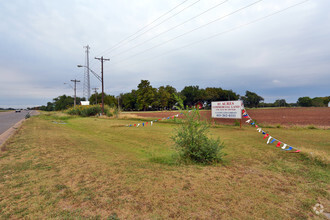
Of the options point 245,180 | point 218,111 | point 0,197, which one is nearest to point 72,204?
point 0,197

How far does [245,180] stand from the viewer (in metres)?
3.57

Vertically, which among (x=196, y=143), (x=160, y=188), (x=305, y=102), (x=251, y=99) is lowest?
(x=160, y=188)

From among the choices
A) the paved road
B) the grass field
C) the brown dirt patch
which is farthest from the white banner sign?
the paved road

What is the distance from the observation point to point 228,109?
42.0 ft

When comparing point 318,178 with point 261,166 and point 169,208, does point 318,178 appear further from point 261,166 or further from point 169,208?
point 169,208

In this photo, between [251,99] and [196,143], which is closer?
[196,143]

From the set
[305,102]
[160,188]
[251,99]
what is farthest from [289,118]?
[305,102]

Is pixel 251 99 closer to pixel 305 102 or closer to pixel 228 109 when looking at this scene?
pixel 305 102

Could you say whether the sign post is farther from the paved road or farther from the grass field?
the paved road

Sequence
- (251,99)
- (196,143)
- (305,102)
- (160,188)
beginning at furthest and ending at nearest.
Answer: (305,102) < (251,99) < (196,143) < (160,188)

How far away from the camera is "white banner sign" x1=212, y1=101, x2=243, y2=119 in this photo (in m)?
12.2

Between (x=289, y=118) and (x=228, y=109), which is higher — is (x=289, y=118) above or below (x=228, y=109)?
below

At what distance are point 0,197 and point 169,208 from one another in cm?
278

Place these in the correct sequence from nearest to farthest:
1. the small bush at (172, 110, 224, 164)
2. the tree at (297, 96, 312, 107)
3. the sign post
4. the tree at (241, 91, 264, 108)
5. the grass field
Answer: the grass field → the small bush at (172, 110, 224, 164) → the sign post → the tree at (241, 91, 264, 108) → the tree at (297, 96, 312, 107)
